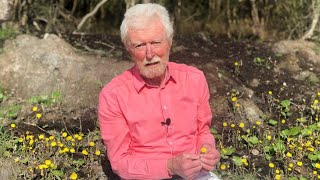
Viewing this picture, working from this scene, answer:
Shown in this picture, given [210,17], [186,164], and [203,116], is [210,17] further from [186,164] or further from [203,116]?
[186,164]

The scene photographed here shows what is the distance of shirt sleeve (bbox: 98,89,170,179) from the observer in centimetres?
283

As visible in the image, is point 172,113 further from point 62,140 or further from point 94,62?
point 94,62

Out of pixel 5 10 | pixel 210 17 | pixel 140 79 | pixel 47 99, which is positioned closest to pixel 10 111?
pixel 47 99

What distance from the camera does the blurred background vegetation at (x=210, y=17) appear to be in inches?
253

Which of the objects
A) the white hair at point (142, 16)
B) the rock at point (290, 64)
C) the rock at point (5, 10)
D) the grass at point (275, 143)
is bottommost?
the grass at point (275, 143)

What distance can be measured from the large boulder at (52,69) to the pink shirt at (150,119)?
1904 mm

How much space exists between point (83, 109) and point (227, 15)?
323cm

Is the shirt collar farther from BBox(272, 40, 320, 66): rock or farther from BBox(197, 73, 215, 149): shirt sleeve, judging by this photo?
BBox(272, 40, 320, 66): rock

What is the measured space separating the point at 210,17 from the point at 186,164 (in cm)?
492

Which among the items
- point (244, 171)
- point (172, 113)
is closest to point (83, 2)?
point (244, 171)

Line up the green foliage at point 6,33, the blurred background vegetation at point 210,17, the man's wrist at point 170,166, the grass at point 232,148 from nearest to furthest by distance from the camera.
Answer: the man's wrist at point 170,166
the grass at point 232,148
the green foliage at point 6,33
the blurred background vegetation at point 210,17

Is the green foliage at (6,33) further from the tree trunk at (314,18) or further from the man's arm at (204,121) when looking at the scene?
the tree trunk at (314,18)

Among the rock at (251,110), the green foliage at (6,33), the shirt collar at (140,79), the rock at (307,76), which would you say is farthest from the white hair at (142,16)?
the green foliage at (6,33)

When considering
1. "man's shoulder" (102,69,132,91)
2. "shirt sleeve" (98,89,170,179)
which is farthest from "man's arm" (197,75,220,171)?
"man's shoulder" (102,69,132,91)
